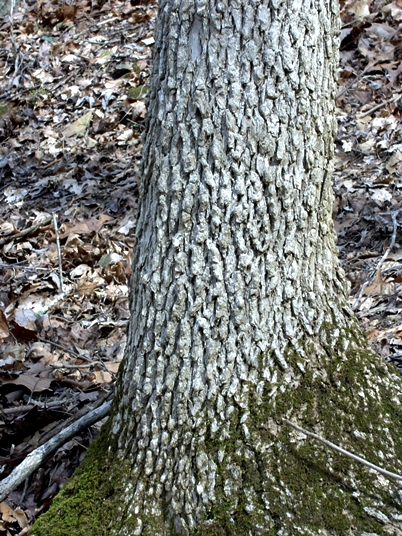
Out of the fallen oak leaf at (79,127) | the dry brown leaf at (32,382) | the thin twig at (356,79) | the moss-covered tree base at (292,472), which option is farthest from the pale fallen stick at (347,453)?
the fallen oak leaf at (79,127)

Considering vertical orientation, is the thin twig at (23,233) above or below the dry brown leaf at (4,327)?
above

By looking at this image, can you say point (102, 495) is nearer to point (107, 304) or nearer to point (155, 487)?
point (155, 487)

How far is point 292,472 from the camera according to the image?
187cm

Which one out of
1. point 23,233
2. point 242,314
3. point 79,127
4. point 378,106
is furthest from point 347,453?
point 79,127

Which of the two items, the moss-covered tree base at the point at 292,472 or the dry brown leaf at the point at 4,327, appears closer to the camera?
the moss-covered tree base at the point at 292,472

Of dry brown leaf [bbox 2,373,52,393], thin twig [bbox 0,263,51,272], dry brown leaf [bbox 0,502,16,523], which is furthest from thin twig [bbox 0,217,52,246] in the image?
dry brown leaf [bbox 0,502,16,523]

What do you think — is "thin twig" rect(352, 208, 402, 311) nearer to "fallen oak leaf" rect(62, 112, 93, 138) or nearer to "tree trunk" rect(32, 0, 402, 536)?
"tree trunk" rect(32, 0, 402, 536)

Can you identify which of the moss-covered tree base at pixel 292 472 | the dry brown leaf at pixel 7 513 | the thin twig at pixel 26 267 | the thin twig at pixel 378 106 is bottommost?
the dry brown leaf at pixel 7 513

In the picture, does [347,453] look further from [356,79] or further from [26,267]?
[356,79]

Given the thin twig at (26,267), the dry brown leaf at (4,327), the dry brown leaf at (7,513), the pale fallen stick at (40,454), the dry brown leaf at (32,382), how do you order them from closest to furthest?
the pale fallen stick at (40,454) < the dry brown leaf at (7,513) < the dry brown leaf at (32,382) < the dry brown leaf at (4,327) < the thin twig at (26,267)

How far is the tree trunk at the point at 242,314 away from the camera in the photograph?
5.86 ft

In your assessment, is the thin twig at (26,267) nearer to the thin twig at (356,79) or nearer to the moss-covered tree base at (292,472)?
the moss-covered tree base at (292,472)

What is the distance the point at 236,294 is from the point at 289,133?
55 centimetres

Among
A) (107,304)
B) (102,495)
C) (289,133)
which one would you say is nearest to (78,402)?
(102,495)
